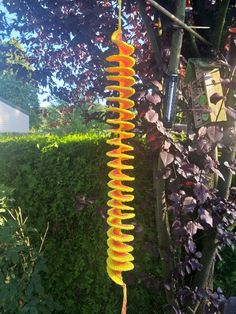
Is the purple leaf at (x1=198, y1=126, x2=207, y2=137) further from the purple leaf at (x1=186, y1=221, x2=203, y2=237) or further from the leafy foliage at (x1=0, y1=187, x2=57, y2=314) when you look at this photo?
the leafy foliage at (x1=0, y1=187, x2=57, y2=314)

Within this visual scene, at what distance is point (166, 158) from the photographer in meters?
2.31

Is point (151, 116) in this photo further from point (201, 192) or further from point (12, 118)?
point (12, 118)

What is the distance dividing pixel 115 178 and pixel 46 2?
1746 mm

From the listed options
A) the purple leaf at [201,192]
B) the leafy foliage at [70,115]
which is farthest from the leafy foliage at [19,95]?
the purple leaf at [201,192]

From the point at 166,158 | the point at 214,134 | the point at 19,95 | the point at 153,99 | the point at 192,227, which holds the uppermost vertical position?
the point at 19,95

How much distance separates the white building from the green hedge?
129ft

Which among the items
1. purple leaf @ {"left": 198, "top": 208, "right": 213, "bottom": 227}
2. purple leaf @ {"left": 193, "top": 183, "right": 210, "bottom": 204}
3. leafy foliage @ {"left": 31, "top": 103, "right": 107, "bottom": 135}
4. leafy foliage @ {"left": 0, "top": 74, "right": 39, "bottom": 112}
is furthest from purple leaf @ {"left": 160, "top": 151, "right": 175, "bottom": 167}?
leafy foliage @ {"left": 0, "top": 74, "right": 39, "bottom": 112}

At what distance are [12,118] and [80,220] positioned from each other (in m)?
42.5

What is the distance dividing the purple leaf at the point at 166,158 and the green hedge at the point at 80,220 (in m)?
0.60

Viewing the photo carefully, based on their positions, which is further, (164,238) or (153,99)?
(164,238)

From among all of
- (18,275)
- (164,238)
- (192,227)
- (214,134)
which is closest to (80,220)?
(18,275)

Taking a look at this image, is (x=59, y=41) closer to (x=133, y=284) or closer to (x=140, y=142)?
(x=140, y=142)

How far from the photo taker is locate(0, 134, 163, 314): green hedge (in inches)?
122

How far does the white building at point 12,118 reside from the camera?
4321 cm
